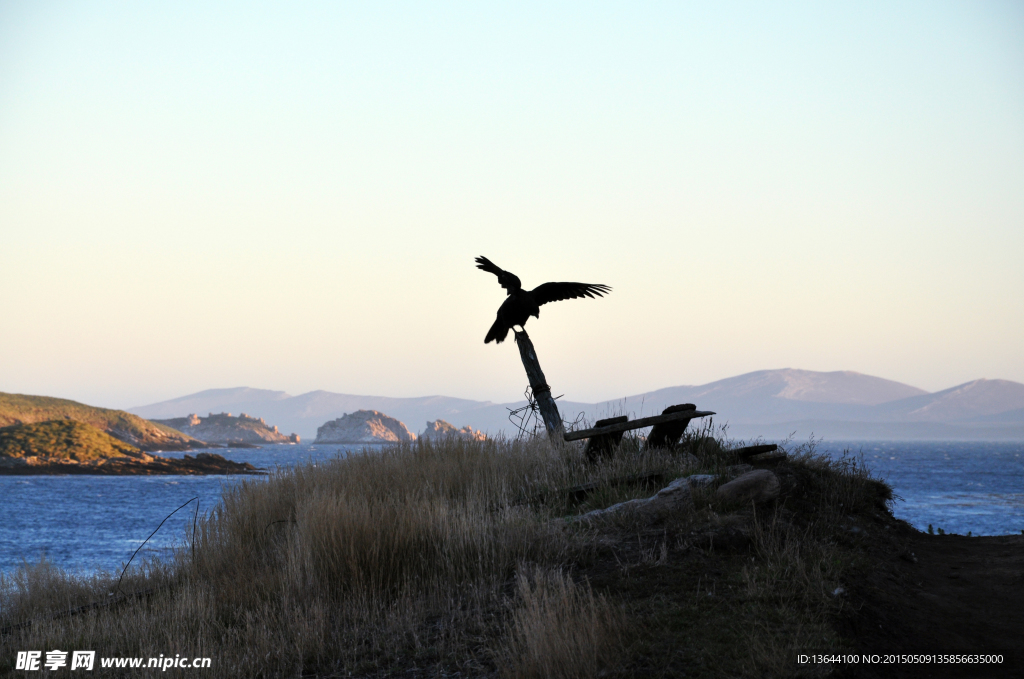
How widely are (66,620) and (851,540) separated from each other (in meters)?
8.52

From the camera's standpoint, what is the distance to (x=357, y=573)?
6547 mm

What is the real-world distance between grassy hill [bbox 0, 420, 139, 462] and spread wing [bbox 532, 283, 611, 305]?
267 ft

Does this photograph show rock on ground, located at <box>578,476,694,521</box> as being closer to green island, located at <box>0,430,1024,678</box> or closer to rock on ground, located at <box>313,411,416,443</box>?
green island, located at <box>0,430,1024,678</box>

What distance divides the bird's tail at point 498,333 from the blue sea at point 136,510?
312 cm

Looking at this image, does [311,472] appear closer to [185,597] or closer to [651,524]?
[185,597]

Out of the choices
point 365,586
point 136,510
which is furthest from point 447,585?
point 136,510

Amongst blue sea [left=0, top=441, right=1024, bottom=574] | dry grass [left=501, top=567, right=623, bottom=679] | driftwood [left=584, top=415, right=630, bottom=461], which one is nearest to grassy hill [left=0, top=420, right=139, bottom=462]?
blue sea [left=0, top=441, right=1024, bottom=574]

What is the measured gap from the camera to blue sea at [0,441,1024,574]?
78.2ft

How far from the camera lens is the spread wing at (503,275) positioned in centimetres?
1060

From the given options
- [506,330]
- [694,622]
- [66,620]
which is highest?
[506,330]

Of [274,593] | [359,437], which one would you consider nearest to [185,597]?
[274,593]

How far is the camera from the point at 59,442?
77.1 metres

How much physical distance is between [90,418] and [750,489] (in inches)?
4944

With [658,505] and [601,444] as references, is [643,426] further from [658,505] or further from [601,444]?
[658,505]
